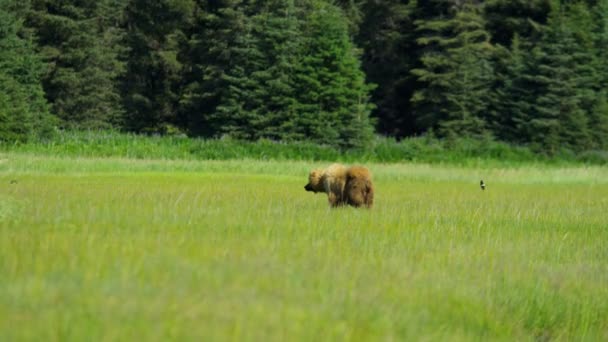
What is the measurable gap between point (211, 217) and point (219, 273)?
4.93 meters

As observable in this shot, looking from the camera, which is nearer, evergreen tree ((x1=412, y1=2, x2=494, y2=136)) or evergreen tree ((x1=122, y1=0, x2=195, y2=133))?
evergreen tree ((x1=412, y1=2, x2=494, y2=136))

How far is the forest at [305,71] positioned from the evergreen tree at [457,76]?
13 cm

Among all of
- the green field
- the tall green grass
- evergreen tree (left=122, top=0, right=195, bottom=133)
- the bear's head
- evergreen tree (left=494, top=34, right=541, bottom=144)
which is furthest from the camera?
evergreen tree (left=122, top=0, right=195, bottom=133)

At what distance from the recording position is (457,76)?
51.3 m

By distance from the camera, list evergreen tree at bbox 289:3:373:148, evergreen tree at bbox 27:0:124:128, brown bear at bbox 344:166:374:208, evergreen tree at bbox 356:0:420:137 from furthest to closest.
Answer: evergreen tree at bbox 356:0:420:137 → evergreen tree at bbox 27:0:124:128 → evergreen tree at bbox 289:3:373:148 → brown bear at bbox 344:166:374:208

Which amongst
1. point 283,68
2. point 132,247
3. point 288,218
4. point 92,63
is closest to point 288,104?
point 283,68

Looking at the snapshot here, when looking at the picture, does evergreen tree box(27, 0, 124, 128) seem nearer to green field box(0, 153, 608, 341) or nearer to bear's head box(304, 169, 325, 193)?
bear's head box(304, 169, 325, 193)

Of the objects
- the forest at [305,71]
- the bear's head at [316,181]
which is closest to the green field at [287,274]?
the bear's head at [316,181]

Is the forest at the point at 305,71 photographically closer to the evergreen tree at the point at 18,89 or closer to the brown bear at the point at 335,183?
the evergreen tree at the point at 18,89

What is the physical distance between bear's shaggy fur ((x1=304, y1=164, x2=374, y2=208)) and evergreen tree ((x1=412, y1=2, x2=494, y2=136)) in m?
35.9

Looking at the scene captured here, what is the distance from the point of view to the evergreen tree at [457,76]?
50.3 meters

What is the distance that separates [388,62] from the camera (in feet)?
198

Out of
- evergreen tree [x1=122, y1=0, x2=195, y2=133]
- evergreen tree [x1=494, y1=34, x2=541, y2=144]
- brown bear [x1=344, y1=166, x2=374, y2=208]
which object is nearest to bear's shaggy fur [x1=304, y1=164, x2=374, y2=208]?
brown bear [x1=344, y1=166, x2=374, y2=208]

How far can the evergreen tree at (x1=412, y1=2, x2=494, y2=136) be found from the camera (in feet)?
165
